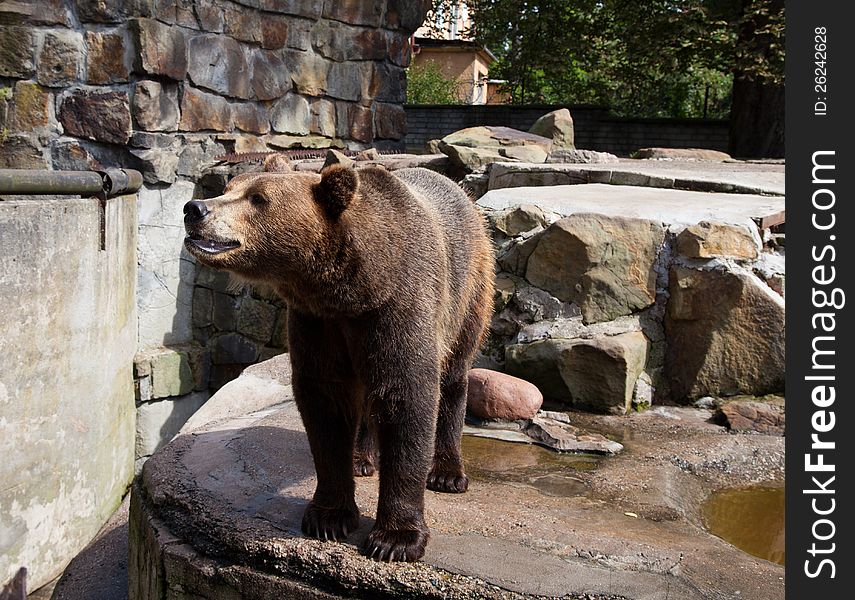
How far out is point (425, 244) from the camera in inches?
126

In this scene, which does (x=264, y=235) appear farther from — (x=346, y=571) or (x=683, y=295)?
(x=683, y=295)

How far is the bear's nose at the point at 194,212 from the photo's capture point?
2.79m

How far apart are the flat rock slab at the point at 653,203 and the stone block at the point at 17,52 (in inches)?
139

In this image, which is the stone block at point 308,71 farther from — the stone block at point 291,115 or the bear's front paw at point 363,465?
the bear's front paw at point 363,465

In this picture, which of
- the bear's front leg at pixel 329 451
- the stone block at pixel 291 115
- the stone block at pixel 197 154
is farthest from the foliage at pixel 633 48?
the bear's front leg at pixel 329 451

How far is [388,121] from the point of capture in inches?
375

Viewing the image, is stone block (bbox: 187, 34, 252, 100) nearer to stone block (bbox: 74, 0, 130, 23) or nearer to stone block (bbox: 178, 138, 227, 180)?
stone block (bbox: 178, 138, 227, 180)

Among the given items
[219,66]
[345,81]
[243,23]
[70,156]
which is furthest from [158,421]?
[345,81]

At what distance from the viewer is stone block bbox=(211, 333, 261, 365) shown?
7801mm

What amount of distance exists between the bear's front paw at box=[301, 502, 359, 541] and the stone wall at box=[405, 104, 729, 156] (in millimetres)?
11904

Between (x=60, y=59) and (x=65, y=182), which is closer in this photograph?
(x=65, y=182)

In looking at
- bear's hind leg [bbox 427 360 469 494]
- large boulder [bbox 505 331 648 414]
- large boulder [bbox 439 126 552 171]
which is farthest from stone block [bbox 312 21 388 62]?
bear's hind leg [bbox 427 360 469 494]

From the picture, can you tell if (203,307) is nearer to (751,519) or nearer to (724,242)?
(724,242)

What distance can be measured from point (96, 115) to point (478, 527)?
16.2 ft
